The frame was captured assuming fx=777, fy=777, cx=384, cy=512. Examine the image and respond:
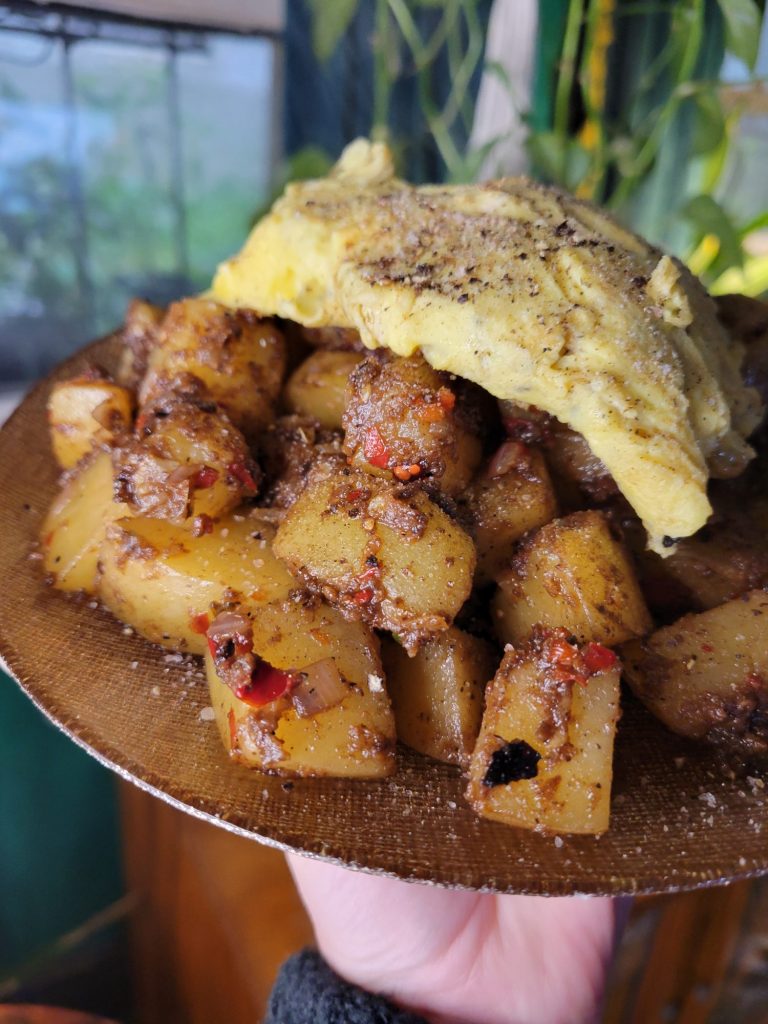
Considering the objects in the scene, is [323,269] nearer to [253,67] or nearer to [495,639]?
[495,639]

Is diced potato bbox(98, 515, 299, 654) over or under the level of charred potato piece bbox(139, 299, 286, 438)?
under

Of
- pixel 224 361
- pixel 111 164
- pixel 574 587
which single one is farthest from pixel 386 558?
pixel 111 164

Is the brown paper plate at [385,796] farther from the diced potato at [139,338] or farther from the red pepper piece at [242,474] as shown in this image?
the diced potato at [139,338]

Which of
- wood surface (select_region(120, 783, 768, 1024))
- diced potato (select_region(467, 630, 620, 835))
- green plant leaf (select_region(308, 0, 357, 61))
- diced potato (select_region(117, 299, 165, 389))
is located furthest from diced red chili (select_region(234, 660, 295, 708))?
green plant leaf (select_region(308, 0, 357, 61))

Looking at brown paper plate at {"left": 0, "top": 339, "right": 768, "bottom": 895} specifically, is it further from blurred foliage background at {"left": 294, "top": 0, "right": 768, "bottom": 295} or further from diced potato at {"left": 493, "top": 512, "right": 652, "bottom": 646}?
blurred foliage background at {"left": 294, "top": 0, "right": 768, "bottom": 295}

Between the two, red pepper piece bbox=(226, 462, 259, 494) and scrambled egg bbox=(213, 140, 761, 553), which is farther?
red pepper piece bbox=(226, 462, 259, 494)

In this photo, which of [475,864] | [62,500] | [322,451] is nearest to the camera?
[475,864]

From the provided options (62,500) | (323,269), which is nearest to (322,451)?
(323,269)

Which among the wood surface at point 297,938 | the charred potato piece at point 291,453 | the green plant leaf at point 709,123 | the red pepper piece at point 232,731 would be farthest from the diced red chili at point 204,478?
the green plant leaf at point 709,123
